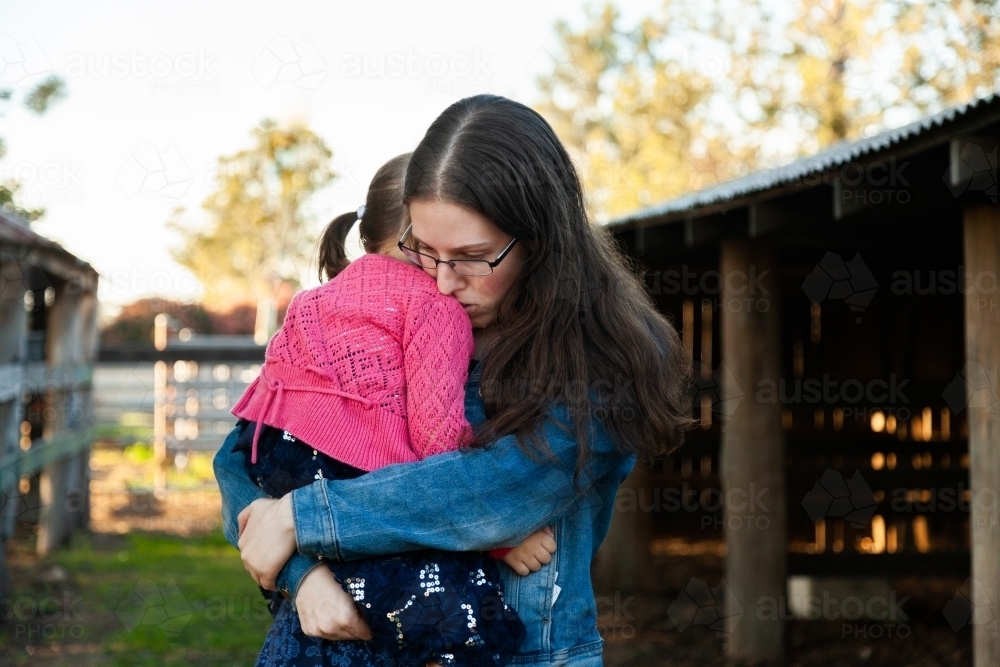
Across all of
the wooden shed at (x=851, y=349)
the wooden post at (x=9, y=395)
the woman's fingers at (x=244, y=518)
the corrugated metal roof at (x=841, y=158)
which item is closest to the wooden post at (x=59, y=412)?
the wooden post at (x=9, y=395)

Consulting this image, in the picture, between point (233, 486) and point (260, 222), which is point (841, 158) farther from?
point (260, 222)

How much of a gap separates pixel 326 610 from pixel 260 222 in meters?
18.8

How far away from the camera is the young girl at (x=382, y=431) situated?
157 centimetres

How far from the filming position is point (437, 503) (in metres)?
1.57

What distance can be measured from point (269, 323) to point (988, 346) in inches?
500

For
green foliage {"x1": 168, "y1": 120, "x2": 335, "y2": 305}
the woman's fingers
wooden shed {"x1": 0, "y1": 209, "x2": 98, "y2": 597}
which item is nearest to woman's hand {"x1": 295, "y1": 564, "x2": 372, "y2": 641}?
the woman's fingers

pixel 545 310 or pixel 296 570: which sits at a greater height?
pixel 545 310

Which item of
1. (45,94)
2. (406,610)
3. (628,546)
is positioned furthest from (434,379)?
(628,546)

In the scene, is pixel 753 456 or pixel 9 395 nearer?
pixel 753 456

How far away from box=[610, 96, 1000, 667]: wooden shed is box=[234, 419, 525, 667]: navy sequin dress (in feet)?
7.51

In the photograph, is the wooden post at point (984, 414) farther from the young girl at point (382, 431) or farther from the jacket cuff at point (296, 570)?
the jacket cuff at point (296, 570)

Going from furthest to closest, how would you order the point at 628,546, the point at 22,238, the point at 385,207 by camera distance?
the point at 628,546
the point at 22,238
the point at 385,207

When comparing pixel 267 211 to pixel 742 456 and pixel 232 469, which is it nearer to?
pixel 742 456

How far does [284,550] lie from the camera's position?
160cm
